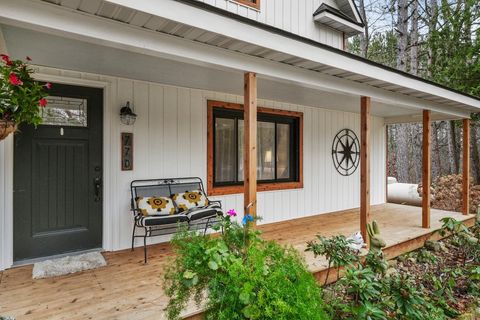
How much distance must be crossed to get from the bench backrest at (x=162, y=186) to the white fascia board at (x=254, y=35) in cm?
239

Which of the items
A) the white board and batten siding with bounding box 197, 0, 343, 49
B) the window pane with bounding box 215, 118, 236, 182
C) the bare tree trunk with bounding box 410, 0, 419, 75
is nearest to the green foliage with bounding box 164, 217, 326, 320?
the window pane with bounding box 215, 118, 236, 182

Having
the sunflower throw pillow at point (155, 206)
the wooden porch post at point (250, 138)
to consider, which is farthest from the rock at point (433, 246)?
the sunflower throw pillow at point (155, 206)

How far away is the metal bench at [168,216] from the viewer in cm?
343

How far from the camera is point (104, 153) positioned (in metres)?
3.75

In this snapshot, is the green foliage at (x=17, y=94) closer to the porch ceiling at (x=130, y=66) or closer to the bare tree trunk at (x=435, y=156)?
the porch ceiling at (x=130, y=66)

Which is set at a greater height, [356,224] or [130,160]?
[130,160]

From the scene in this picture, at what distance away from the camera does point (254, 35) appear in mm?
2521

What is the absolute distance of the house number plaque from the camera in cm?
386

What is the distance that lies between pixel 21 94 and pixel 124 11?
877mm

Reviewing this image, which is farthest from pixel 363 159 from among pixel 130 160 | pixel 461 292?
pixel 130 160

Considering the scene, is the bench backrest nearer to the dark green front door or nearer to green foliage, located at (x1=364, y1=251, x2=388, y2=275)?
the dark green front door

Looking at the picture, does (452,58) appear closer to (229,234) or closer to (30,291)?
(229,234)

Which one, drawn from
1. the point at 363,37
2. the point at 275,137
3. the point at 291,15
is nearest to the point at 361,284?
the point at 275,137

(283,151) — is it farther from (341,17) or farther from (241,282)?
(241,282)
